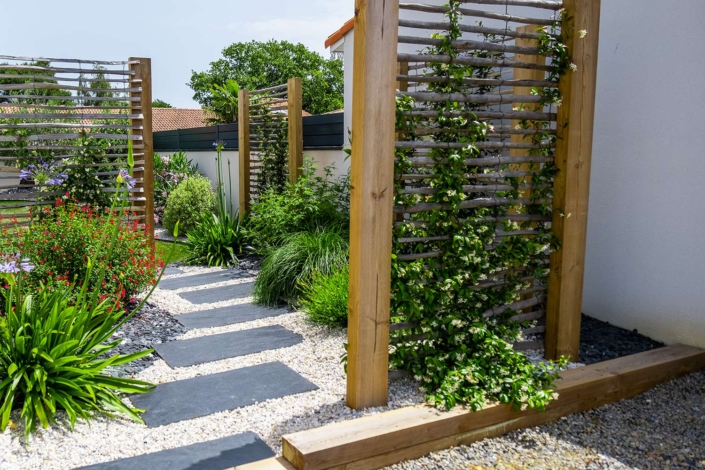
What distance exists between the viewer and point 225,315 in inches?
209

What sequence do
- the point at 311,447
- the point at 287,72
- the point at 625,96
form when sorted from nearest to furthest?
the point at 311,447 < the point at 625,96 < the point at 287,72

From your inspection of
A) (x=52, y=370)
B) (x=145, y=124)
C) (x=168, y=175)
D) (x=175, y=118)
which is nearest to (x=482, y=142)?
(x=52, y=370)

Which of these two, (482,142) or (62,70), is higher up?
(62,70)

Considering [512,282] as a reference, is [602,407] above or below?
below

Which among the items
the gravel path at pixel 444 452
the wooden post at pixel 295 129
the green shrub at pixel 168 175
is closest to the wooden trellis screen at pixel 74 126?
the wooden post at pixel 295 129

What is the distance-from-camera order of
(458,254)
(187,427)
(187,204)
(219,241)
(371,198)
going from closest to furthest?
(371,198), (187,427), (458,254), (219,241), (187,204)

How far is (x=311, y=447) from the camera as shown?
8.04ft

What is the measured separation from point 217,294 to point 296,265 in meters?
1.04

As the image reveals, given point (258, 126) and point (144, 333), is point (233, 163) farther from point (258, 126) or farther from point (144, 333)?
point (144, 333)

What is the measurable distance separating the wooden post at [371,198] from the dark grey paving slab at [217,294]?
125 inches

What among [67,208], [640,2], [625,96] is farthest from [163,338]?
[640,2]

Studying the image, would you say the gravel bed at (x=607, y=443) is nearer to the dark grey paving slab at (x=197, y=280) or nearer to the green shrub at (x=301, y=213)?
the green shrub at (x=301, y=213)

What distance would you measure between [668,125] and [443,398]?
248 cm

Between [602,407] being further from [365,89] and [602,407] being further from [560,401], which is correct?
[365,89]
